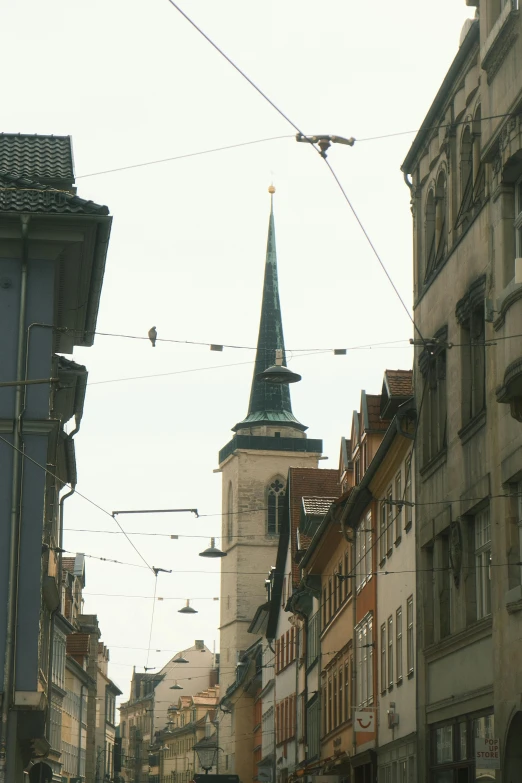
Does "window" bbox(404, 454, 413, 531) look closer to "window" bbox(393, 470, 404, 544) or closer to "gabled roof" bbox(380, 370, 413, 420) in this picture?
"window" bbox(393, 470, 404, 544)

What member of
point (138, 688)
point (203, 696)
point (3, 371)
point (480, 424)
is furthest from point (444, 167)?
point (138, 688)

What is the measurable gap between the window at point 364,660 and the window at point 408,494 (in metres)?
5.95

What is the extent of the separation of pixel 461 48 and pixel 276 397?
326ft

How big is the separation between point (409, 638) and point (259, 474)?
305 ft

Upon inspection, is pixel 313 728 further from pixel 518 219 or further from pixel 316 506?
pixel 518 219

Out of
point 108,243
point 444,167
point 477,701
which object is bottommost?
point 477,701

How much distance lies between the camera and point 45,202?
2222 cm

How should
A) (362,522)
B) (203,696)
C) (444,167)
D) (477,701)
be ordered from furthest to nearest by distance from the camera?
(203,696)
(362,522)
(444,167)
(477,701)

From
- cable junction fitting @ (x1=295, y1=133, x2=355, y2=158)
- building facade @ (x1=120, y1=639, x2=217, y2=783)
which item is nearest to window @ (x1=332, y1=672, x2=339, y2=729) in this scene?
cable junction fitting @ (x1=295, y1=133, x2=355, y2=158)

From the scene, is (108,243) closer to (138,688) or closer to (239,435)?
(239,435)

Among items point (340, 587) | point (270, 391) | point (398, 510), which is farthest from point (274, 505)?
point (398, 510)

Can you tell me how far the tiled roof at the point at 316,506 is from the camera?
51.3 m

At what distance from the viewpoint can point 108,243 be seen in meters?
23.0

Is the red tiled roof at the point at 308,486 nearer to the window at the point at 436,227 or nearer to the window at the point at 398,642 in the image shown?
the window at the point at 398,642
